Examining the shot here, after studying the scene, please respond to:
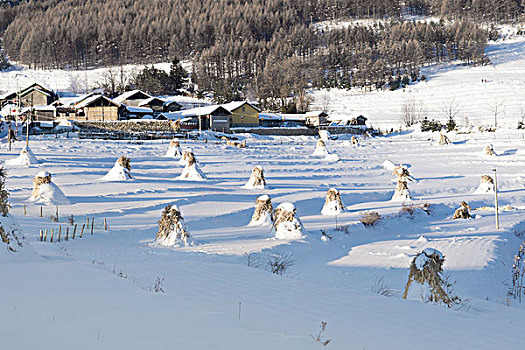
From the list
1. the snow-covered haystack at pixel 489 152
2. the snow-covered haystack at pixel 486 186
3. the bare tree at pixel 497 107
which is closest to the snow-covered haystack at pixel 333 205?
the snow-covered haystack at pixel 486 186

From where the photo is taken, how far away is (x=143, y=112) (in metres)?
60.0

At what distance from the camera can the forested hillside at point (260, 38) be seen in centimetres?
10638

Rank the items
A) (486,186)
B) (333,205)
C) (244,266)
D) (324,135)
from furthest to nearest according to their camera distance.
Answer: (324,135) < (486,186) < (333,205) < (244,266)

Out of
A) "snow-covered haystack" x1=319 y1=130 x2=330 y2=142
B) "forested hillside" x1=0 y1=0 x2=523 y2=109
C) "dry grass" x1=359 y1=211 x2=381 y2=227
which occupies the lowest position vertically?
"dry grass" x1=359 y1=211 x2=381 y2=227

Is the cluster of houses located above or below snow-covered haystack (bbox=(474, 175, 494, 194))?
above

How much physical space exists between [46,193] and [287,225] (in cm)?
817

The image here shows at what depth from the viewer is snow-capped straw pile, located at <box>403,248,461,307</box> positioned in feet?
26.6

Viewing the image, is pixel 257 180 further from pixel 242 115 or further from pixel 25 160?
pixel 242 115

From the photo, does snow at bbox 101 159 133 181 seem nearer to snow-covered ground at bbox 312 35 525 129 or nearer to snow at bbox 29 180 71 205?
snow at bbox 29 180 71 205

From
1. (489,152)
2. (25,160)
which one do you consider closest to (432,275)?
(25,160)

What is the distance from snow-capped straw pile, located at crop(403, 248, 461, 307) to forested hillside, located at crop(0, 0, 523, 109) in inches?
3015

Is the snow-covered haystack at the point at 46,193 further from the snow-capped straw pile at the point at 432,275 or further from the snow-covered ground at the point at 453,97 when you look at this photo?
the snow-covered ground at the point at 453,97

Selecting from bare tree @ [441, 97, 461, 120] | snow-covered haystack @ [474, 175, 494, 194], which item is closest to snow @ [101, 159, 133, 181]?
snow-covered haystack @ [474, 175, 494, 194]

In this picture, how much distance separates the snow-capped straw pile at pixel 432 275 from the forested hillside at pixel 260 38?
76583mm
